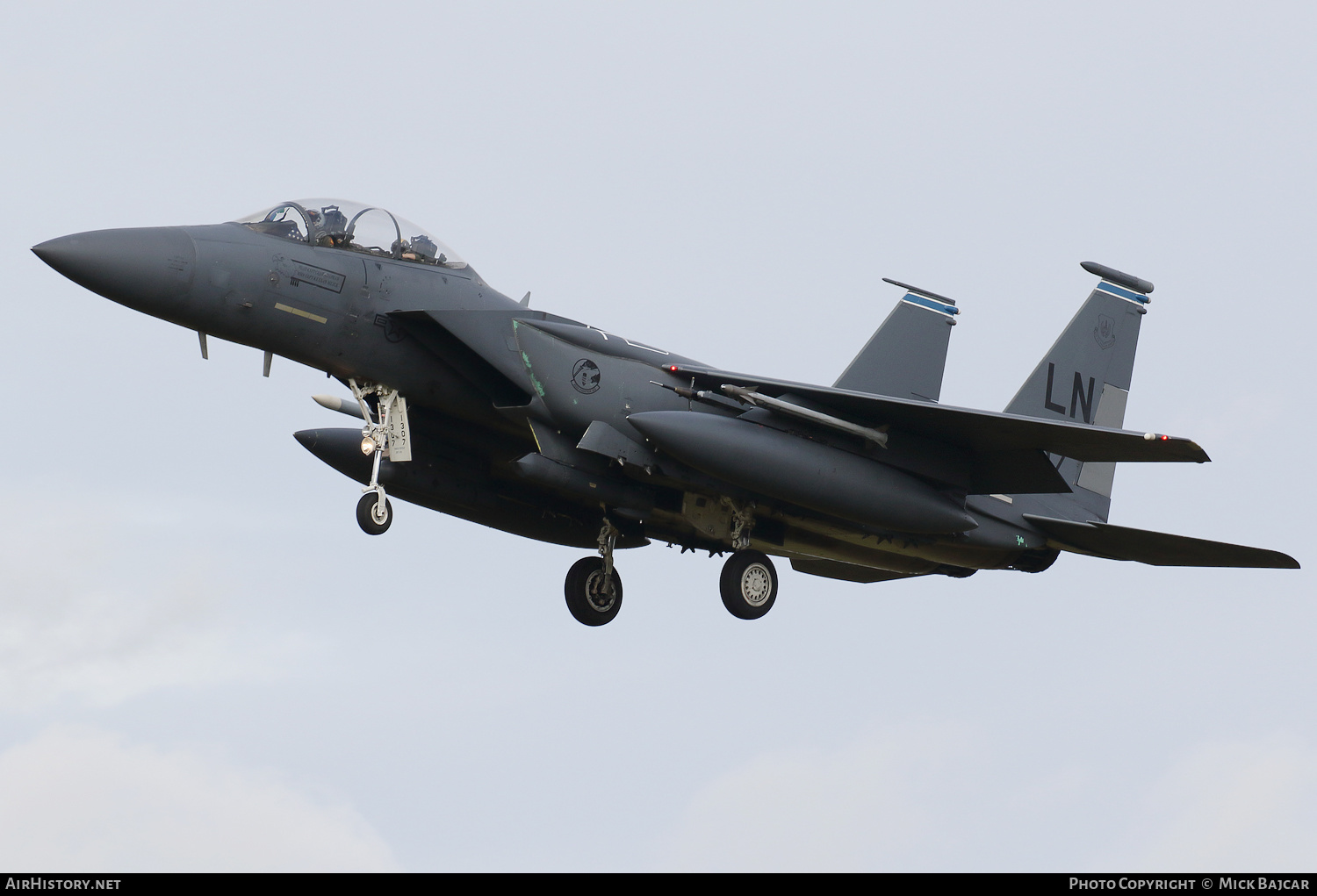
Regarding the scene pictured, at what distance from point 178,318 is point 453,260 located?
2.99m

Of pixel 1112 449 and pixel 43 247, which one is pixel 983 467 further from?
pixel 43 247

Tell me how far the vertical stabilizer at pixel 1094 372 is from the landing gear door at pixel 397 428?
8.05 meters

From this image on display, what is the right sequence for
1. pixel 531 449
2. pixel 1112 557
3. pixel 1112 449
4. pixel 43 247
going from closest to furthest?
pixel 43 247, pixel 1112 449, pixel 531 449, pixel 1112 557

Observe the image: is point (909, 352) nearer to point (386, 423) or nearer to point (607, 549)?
point (607, 549)

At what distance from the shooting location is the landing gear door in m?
16.5

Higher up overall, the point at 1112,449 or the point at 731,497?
the point at 1112,449

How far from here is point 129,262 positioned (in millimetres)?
14781

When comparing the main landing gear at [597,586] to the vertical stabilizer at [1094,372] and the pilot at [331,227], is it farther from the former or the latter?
the pilot at [331,227]

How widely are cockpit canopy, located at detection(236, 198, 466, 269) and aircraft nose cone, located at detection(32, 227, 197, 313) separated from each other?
100 cm

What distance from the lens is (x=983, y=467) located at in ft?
57.7

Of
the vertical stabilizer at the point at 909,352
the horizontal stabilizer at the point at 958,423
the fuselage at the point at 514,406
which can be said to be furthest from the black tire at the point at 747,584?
the vertical stabilizer at the point at 909,352

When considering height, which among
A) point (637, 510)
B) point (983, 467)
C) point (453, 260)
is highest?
point (453, 260)

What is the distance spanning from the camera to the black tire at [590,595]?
18953 millimetres

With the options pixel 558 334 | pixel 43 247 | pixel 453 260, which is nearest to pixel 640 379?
pixel 558 334
